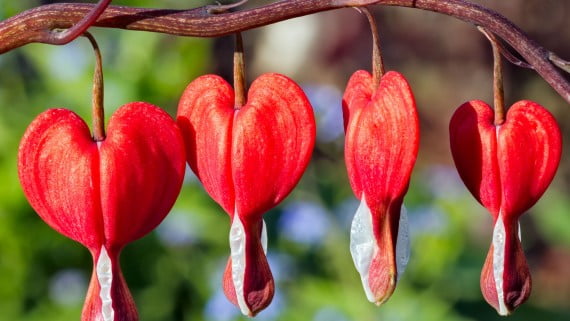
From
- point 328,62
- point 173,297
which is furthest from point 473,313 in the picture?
point 328,62

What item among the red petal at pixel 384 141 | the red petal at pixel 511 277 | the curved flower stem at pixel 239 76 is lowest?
the red petal at pixel 511 277

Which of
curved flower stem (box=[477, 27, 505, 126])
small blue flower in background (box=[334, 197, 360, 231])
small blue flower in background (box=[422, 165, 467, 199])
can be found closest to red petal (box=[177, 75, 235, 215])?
curved flower stem (box=[477, 27, 505, 126])

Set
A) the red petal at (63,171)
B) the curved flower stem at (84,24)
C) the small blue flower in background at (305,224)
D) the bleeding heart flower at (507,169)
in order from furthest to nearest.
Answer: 1. the small blue flower in background at (305,224)
2. the bleeding heart flower at (507,169)
3. the red petal at (63,171)
4. the curved flower stem at (84,24)

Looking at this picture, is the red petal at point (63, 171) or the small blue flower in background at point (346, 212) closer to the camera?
the red petal at point (63, 171)

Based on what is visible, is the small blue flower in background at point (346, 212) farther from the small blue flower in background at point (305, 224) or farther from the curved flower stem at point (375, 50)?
the curved flower stem at point (375, 50)

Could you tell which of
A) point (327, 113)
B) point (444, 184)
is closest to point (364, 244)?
point (327, 113)

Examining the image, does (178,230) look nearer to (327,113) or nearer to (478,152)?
(327,113)

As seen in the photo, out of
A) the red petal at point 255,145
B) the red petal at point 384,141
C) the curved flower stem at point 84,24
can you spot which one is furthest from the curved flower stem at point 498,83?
the curved flower stem at point 84,24

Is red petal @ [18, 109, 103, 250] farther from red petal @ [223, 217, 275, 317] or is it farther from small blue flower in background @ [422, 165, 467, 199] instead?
small blue flower in background @ [422, 165, 467, 199]
